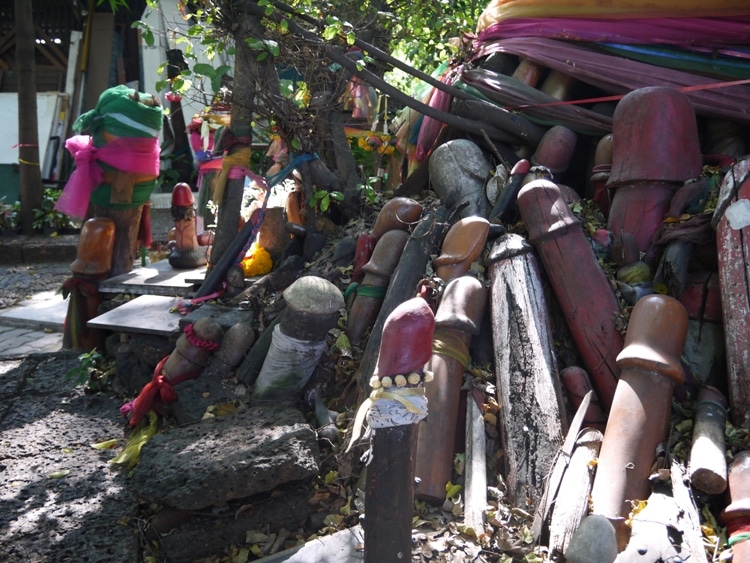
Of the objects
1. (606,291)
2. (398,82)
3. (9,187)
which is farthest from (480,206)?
(9,187)

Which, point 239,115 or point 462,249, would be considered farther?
point 239,115

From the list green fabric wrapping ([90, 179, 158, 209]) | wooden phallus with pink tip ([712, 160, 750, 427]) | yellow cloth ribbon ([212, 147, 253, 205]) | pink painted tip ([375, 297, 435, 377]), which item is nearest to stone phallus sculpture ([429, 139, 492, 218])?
yellow cloth ribbon ([212, 147, 253, 205])

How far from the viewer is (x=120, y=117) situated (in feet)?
16.4

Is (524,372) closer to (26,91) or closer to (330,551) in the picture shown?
(330,551)

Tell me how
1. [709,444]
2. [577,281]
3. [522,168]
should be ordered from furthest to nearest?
1. [522,168]
2. [577,281]
3. [709,444]

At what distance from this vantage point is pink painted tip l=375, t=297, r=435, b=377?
1.76 metres

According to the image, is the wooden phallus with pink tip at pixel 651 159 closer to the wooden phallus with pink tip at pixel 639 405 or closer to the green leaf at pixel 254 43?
the wooden phallus with pink tip at pixel 639 405

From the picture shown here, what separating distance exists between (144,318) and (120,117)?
5.55ft

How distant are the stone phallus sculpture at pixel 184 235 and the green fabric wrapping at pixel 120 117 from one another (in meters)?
0.82

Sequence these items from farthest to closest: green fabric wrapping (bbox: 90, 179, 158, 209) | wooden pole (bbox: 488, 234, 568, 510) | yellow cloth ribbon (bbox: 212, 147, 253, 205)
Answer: green fabric wrapping (bbox: 90, 179, 158, 209) < yellow cloth ribbon (bbox: 212, 147, 253, 205) < wooden pole (bbox: 488, 234, 568, 510)

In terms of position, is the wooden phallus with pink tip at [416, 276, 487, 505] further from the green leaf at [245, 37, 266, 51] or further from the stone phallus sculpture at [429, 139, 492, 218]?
the green leaf at [245, 37, 266, 51]

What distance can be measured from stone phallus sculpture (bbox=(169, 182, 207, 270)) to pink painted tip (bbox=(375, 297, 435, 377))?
4.41 meters

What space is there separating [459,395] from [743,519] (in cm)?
120

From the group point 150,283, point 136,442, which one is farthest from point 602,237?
point 150,283
